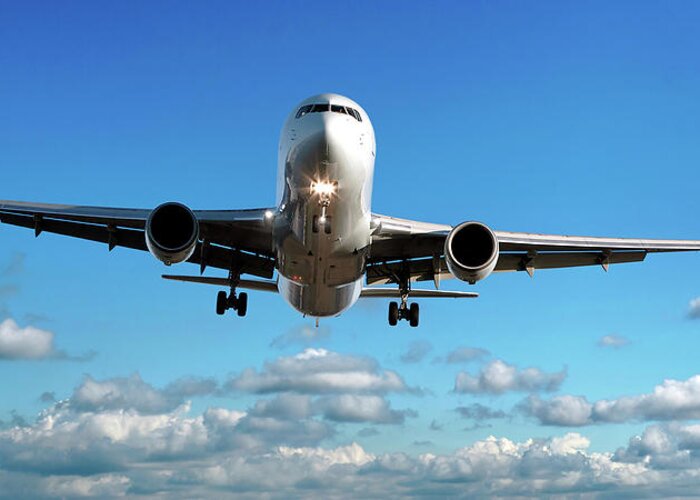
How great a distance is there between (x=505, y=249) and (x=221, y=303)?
28.1 ft

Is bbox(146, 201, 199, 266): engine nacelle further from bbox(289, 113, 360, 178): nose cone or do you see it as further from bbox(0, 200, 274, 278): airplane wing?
bbox(289, 113, 360, 178): nose cone

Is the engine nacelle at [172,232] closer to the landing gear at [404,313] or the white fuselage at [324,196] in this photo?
the white fuselage at [324,196]

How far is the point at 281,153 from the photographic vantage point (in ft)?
68.4

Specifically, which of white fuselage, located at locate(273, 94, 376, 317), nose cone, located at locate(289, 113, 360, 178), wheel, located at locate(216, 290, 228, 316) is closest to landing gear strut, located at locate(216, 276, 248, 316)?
wheel, located at locate(216, 290, 228, 316)

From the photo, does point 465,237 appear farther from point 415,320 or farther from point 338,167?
point 415,320

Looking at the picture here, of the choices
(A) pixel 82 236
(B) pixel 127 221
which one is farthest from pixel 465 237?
(A) pixel 82 236

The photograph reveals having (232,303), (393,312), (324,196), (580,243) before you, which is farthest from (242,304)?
(580,243)

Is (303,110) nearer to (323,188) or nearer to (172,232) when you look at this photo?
(323,188)

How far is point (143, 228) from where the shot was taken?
23938 millimetres

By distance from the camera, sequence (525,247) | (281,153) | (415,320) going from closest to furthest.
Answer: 1. (281,153)
2. (525,247)
3. (415,320)

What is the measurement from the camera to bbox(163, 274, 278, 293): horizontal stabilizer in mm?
25578

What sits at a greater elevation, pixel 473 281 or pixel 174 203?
pixel 174 203

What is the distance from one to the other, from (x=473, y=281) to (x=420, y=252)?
3648 millimetres

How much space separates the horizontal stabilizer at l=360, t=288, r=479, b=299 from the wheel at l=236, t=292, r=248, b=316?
149 inches
